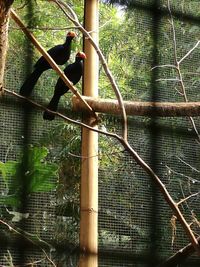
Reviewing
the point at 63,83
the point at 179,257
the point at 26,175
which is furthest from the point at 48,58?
the point at 179,257

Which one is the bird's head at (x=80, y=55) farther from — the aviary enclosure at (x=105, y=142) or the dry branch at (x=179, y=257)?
the dry branch at (x=179, y=257)

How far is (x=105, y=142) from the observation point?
1646 mm

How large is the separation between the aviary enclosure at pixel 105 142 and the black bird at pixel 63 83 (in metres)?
0.02

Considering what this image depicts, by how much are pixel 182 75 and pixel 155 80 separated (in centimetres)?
11

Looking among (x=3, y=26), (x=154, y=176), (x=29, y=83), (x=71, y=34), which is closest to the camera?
(x=3, y=26)

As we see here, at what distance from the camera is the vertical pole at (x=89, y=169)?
1.48m

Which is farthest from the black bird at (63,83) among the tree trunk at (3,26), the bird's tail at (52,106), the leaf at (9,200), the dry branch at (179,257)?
the dry branch at (179,257)

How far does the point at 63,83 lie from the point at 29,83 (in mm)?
78

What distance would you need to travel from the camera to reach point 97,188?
5.07ft

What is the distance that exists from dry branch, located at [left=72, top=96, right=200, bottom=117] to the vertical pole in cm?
4

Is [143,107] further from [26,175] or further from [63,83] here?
[26,175]

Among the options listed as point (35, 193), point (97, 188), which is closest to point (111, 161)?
point (97, 188)

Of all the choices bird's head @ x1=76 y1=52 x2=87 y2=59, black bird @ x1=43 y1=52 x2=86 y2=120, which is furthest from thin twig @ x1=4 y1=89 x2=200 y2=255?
bird's head @ x1=76 y1=52 x2=87 y2=59

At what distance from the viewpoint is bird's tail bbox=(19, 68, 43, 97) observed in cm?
151
